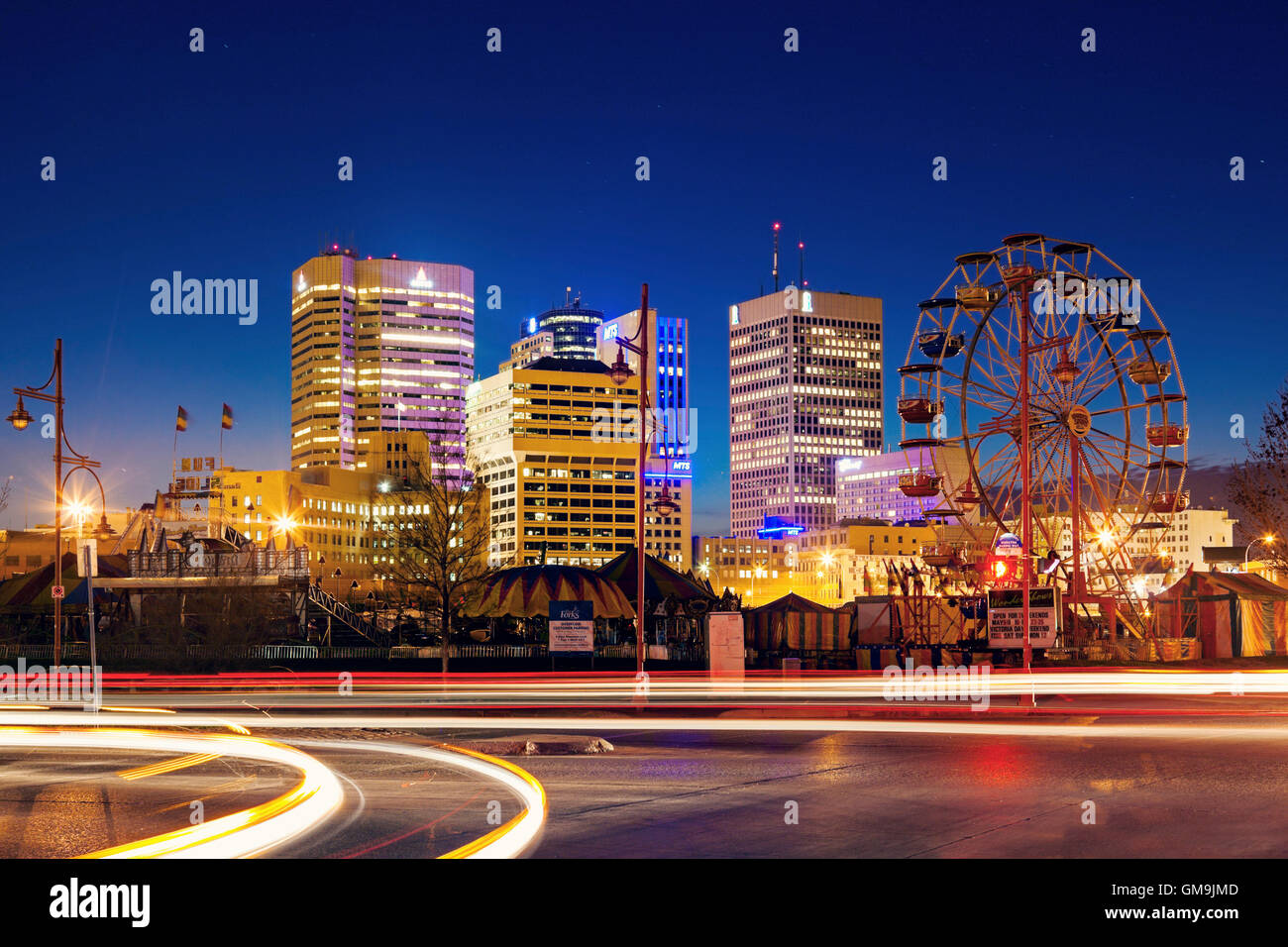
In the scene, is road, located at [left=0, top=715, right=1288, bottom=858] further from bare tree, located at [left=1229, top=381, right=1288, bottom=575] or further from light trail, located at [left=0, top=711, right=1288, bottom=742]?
bare tree, located at [left=1229, top=381, right=1288, bottom=575]

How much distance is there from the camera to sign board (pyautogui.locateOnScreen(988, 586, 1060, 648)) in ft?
99.7

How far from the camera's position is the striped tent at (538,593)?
49562mm

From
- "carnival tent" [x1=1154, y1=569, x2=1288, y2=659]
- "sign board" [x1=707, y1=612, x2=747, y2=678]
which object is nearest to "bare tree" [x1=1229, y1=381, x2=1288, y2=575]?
"carnival tent" [x1=1154, y1=569, x2=1288, y2=659]

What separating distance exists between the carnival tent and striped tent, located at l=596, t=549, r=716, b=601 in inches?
814

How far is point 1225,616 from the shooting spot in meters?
51.0

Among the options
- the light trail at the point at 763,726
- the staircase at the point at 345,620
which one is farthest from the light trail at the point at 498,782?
the staircase at the point at 345,620

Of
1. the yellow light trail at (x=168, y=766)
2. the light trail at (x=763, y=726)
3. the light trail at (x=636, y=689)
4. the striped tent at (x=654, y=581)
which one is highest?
the striped tent at (x=654, y=581)

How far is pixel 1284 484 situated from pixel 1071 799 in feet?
148

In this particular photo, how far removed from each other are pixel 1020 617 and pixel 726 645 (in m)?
7.94

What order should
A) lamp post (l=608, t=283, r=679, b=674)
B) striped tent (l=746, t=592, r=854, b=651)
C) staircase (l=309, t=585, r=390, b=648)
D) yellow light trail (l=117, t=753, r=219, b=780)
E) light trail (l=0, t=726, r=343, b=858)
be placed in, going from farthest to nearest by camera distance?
staircase (l=309, t=585, r=390, b=648) < striped tent (l=746, t=592, r=854, b=651) < lamp post (l=608, t=283, r=679, b=674) < yellow light trail (l=117, t=753, r=219, b=780) < light trail (l=0, t=726, r=343, b=858)

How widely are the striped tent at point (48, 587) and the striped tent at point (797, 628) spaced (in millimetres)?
31838

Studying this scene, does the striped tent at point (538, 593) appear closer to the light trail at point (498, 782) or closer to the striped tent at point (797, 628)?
the striped tent at point (797, 628)
